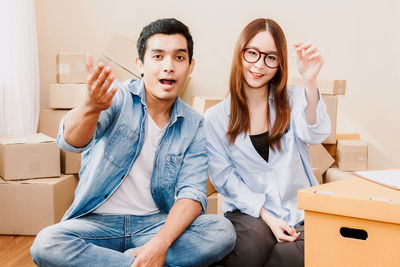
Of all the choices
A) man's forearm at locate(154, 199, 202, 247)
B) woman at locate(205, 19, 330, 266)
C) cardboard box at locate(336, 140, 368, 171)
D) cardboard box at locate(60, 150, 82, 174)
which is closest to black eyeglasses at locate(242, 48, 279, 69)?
woman at locate(205, 19, 330, 266)

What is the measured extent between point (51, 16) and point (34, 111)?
722mm

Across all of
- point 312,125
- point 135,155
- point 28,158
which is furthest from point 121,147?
point 28,158

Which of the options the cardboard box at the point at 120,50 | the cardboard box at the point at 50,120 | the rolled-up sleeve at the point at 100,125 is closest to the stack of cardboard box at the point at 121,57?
the cardboard box at the point at 120,50

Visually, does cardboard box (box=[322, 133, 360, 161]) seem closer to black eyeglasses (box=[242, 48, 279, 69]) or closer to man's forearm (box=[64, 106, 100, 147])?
black eyeglasses (box=[242, 48, 279, 69])

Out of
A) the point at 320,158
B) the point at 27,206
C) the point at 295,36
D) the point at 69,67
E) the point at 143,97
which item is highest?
the point at 295,36

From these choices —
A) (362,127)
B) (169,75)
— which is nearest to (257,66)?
(169,75)

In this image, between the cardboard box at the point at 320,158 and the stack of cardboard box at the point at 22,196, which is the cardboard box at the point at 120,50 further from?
the cardboard box at the point at 320,158

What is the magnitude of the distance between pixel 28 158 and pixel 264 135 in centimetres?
121

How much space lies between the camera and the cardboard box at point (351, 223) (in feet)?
2.76

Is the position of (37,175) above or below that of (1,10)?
below

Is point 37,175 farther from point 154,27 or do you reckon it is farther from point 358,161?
point 358,161

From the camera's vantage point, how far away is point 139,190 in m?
1.29

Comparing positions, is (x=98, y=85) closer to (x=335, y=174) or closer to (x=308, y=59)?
(x=308, y=59)

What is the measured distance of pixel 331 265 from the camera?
3.00 ft
